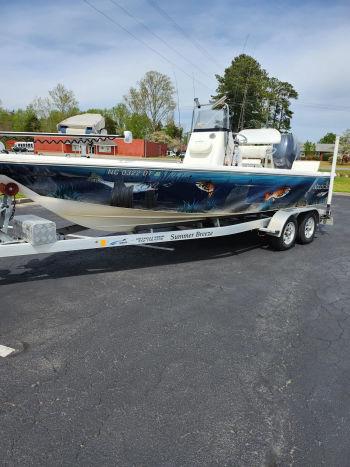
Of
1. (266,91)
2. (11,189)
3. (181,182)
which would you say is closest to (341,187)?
(181,182)

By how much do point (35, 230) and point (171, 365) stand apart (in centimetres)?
217

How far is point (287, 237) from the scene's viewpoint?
7.18 metres

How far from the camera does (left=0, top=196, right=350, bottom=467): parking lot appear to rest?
2.39 metres

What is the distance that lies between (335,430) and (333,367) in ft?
2.67

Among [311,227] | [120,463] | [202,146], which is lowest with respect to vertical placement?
[120,463]

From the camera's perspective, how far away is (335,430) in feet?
8.42

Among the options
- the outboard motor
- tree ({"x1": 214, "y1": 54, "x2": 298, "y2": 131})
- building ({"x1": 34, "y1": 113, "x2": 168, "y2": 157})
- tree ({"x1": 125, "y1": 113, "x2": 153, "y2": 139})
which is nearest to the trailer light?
building ({"x1": 34, "y1": 113, "x2": 168, "y2": 157})

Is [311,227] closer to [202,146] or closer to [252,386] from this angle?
[202,146]

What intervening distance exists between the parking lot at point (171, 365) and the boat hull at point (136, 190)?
83cm

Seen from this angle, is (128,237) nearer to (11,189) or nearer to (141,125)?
(11,189)

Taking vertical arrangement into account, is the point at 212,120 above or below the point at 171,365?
above

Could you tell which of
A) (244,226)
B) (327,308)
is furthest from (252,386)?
(244,226)

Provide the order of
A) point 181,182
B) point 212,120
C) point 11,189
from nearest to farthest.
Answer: point 11,189, point 181,182, point 212,120

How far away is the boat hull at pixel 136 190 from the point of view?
15.0 feet
